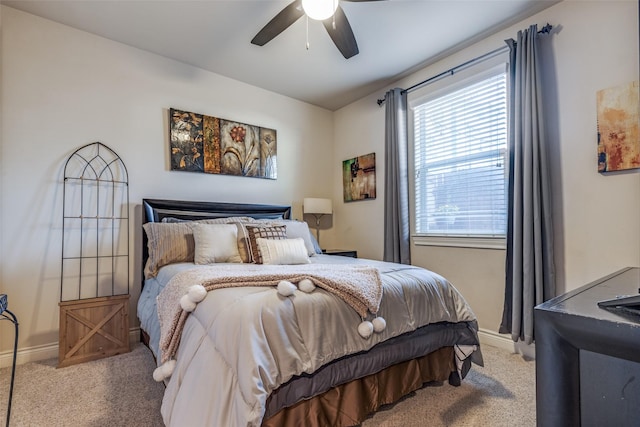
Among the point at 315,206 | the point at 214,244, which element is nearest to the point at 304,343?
the point at 214,244

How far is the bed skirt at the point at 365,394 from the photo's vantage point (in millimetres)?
1365

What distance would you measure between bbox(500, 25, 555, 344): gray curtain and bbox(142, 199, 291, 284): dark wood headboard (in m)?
2.44

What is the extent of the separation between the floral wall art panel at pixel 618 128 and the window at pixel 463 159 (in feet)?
2.08

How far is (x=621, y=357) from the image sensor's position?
640 mm

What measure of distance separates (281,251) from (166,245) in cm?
97

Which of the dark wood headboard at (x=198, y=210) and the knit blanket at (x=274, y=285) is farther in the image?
the dark wood headboard at (x=198, y=210)

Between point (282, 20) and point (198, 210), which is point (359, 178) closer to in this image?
point (198, 210)

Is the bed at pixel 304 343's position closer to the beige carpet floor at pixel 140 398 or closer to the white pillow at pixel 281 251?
the beige carpet floor at pixel 140 398

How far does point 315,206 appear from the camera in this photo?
3.93m

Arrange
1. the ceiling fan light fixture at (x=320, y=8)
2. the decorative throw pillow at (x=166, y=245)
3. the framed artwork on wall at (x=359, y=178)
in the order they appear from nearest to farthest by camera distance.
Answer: the ceiling fan light fixture at (x=320, y=8), the decorative throw pillow at (x=166, y=245), the framed artwork on wall at (x=359, y=178)

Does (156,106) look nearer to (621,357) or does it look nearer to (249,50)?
(249,50)

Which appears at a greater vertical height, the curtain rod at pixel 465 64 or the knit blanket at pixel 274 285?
the curtain rod at pixel 465 64

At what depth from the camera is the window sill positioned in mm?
2684

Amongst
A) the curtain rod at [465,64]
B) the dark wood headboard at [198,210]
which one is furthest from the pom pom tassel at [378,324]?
the curtain rod at [465,64]
